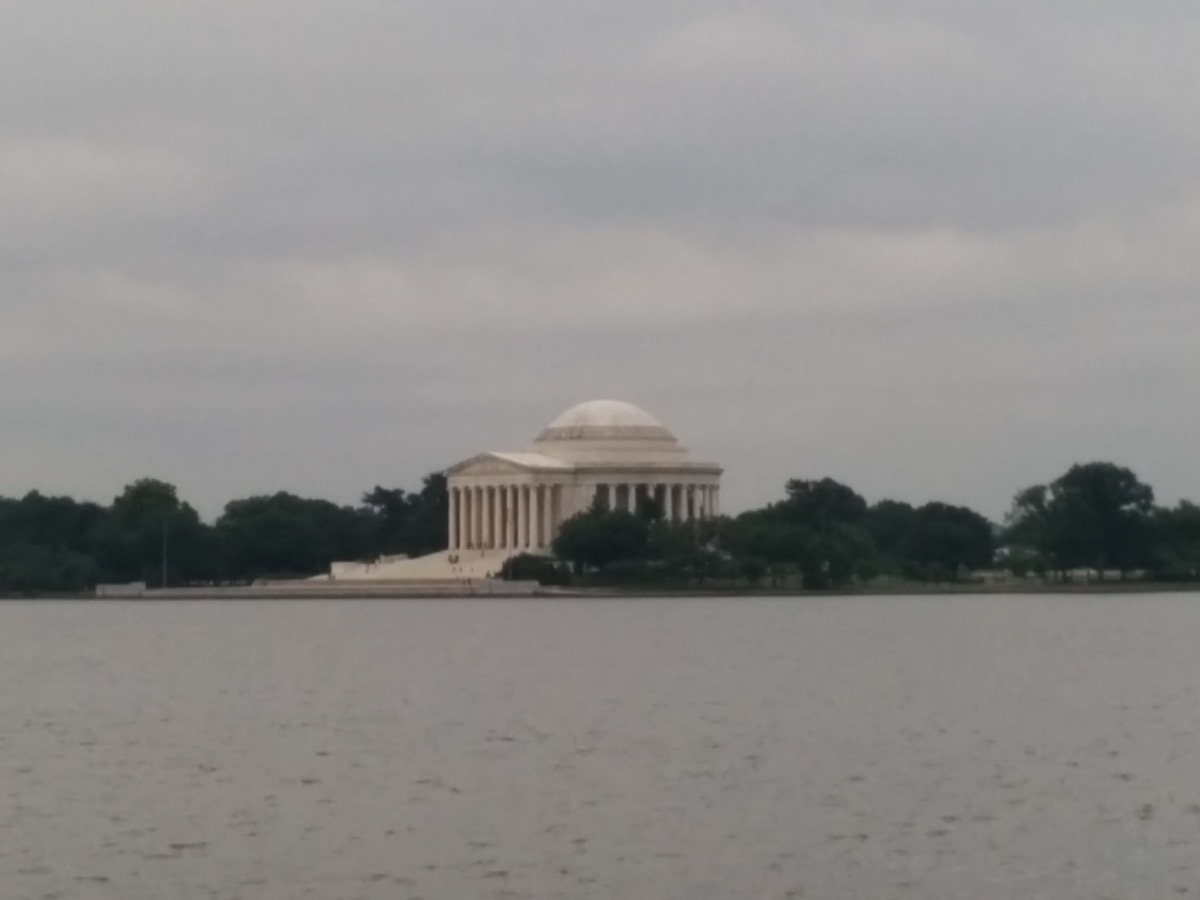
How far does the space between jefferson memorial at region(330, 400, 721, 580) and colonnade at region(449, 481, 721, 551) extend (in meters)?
0.06

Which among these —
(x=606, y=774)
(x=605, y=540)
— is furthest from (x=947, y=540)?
(x=606, y=774)

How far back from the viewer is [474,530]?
623 feet

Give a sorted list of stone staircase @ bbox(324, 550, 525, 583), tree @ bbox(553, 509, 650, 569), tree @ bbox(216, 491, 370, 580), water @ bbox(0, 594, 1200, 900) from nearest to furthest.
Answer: water @ bbox(0, 594, 1200, 900), tree @ bbox(553, 509, 650, 569), stone staircase @ bbox(324, 550, 525, 583), tree @ bbox(216, 491, 370, 580)

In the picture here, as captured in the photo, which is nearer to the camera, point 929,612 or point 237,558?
point 929,612

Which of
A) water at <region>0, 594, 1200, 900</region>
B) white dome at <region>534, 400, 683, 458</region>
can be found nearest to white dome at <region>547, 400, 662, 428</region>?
white dome at <region>534, 400, 683, 458</region>

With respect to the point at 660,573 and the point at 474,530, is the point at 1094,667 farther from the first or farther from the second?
the point at 474,530

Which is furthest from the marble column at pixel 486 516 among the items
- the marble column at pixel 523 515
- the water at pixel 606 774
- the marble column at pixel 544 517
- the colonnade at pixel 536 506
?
the water at pixel 606 774

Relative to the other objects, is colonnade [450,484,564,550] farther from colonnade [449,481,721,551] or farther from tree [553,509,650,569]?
tree [553,509,650,569]

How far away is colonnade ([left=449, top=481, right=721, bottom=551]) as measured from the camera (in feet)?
608

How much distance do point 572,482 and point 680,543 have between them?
29412 millimetres

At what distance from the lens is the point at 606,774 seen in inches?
1852

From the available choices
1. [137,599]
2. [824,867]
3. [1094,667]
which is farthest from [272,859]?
Answer: [137,599]

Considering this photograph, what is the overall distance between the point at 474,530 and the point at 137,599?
2981 centimetres

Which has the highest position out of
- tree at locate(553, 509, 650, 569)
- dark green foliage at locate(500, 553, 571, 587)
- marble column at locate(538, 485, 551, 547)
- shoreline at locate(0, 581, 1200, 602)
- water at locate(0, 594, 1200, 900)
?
marble column at locate(538, 485, 551, 547)
